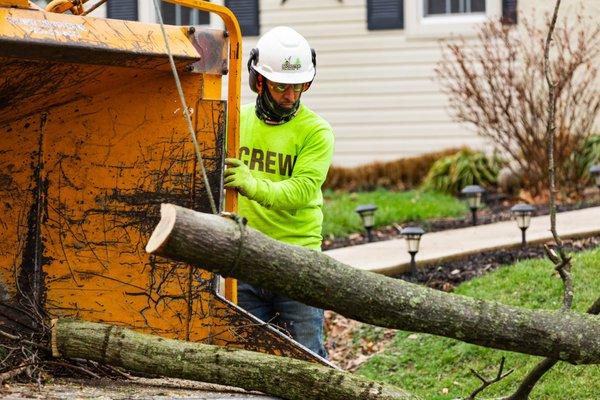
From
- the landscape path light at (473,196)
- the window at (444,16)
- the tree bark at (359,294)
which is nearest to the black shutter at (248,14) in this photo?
the window at (444,16)

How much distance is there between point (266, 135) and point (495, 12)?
8.92 meters

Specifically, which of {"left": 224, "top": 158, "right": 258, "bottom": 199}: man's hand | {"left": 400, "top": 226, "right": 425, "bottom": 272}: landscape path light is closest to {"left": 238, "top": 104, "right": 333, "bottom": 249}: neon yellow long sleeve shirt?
{"left": 224, "top": 158, "right": 258, "bottom": 199}: man's hand

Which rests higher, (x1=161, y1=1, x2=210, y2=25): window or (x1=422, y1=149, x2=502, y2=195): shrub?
(x1=161, y1=1, x2=210, y2=25): window

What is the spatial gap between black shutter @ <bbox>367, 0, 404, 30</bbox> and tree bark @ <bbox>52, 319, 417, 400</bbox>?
1013 cm

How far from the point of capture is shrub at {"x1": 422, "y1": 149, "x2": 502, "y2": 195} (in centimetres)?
1298

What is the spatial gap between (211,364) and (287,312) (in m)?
1.05

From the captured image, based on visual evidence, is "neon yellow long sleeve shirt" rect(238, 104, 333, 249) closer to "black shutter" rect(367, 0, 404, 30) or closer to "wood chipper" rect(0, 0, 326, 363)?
"wood chipper" rect(0, 0, 326, 363)

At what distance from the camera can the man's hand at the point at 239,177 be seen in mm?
5316

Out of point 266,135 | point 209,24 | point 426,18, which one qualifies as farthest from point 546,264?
point 209,24

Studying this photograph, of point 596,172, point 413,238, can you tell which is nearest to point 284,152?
point 413,238

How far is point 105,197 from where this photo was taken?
525 centimetres

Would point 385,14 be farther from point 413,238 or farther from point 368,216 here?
point 413,238

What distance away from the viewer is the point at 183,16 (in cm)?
1566

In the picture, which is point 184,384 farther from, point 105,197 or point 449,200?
point 449,200
